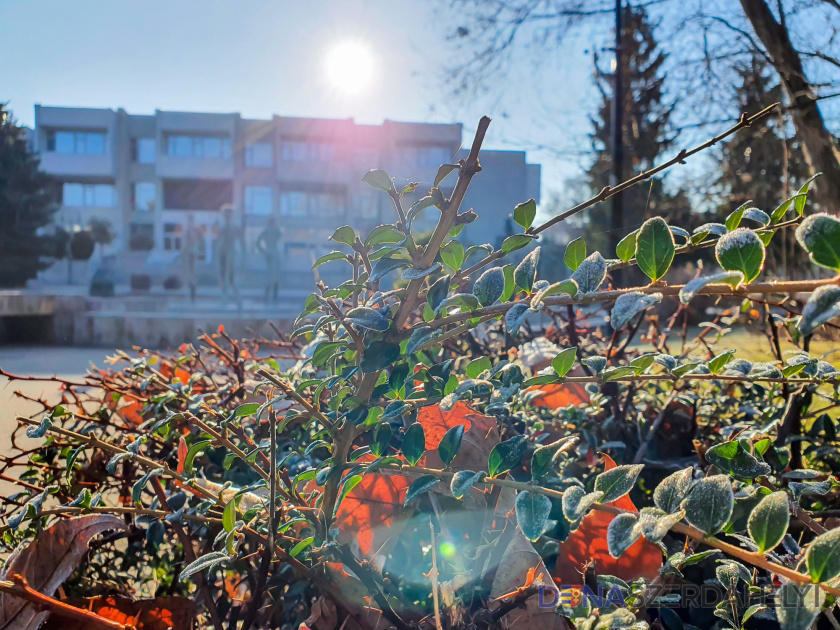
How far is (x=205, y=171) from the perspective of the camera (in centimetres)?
3059

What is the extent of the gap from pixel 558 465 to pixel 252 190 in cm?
3232

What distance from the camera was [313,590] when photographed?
0.69m

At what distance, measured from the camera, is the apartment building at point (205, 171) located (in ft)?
97.7

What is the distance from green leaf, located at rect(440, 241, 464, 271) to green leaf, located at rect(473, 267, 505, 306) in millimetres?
43

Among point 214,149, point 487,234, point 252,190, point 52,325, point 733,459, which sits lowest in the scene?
point 52,325

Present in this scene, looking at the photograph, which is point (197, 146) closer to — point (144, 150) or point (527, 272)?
point (144, 150)

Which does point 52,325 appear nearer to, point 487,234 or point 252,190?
point 487,234

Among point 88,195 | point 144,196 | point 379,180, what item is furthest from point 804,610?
point 88,195

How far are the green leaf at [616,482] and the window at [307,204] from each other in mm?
31414

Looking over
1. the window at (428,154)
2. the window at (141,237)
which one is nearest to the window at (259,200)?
the window at (141,237)

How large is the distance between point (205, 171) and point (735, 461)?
1314 inches

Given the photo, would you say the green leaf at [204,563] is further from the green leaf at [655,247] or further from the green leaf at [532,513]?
the green leaf at [655,247]

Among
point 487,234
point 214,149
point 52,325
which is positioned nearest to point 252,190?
point 214,149

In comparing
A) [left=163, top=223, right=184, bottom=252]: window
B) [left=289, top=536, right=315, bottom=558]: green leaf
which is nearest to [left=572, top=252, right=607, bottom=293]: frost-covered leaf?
[left=289, top=536, right=315, bottom=558]: green leaf
